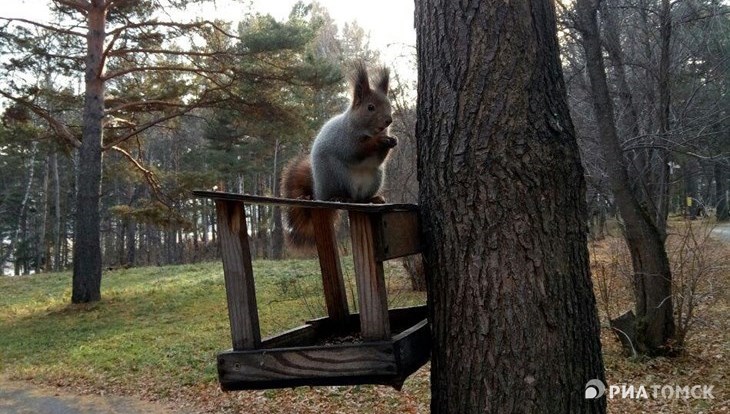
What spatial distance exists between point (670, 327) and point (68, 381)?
264 inches

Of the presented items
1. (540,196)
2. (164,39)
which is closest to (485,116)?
(540,196)

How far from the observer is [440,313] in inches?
67.6

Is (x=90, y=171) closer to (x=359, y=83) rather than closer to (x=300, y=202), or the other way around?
(x=359, y=83)

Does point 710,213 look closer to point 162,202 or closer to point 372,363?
point 372,363

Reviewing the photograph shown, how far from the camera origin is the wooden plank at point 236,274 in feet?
6.15

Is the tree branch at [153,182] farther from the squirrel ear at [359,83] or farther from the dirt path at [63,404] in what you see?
the squirrel ear at [359,83]

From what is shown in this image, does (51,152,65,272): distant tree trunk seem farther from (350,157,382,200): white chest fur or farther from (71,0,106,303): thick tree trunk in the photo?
(350,157,382,200): white chest fur

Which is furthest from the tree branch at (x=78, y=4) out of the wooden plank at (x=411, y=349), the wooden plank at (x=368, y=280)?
the wooden plank at (x=411, y=349)

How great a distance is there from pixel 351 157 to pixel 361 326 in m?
0.90

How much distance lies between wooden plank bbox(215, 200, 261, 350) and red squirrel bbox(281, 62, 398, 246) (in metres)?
0.65

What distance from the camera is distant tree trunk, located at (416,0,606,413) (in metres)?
1.59

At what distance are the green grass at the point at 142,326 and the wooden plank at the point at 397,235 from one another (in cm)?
520

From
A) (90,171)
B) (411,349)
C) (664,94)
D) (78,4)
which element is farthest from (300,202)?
(78,4)

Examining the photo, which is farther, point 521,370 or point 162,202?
point 162,202
